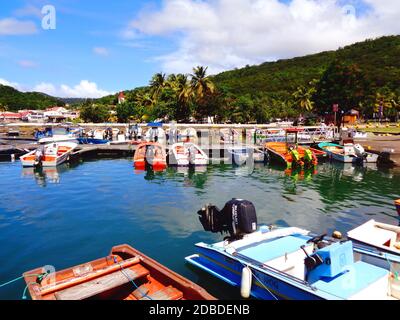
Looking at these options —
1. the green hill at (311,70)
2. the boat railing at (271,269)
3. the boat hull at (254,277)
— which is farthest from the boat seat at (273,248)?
the green hill at (311,70)

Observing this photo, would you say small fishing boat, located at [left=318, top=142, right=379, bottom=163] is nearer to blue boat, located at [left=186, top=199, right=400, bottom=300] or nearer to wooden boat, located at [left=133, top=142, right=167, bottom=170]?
wooden boat, located at [left=133, top=142, right=167, bottom=170]

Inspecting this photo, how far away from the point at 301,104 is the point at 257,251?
288 feet

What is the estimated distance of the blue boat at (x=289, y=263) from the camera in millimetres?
7070

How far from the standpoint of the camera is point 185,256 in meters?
11.1

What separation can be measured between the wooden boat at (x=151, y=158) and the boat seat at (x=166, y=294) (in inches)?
846

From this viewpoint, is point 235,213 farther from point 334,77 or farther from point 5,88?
point 5,88

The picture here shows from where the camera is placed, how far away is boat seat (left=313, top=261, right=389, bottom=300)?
6750 millimetres

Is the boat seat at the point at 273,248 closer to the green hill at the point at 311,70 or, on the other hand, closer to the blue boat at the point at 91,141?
the blue boat at the point at 91,141

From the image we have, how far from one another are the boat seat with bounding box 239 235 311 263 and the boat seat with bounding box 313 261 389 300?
1.47 metres

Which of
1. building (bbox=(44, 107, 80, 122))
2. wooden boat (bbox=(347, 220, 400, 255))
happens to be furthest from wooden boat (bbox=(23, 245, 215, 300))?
building (bbox=(44, 107, 80, 122))

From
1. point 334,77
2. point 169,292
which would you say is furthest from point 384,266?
point 334,77

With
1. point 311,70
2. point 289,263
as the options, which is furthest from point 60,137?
point 311,70

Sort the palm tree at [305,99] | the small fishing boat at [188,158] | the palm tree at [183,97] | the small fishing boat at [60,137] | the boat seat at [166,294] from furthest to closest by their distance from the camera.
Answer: the palm tree at [305,99], the palm tree at [183,97], the small fishing boat at [60,137], the small fishing boat at [188,158], the boat seat at [166,294]
